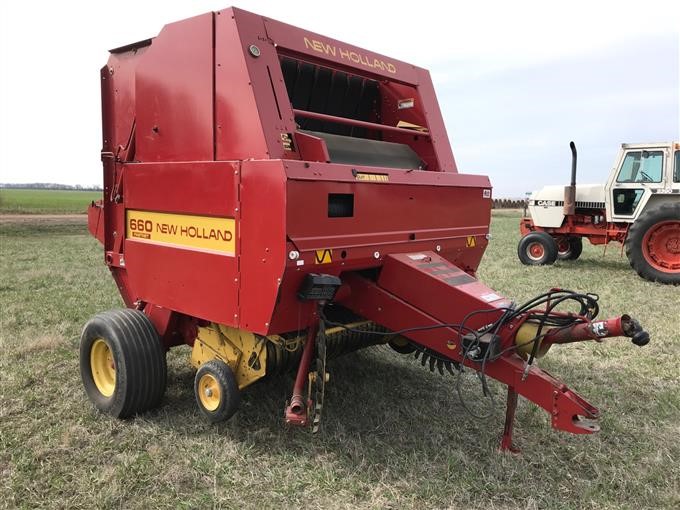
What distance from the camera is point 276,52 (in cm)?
304

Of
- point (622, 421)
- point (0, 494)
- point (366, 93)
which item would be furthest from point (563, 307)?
point (0, 494)

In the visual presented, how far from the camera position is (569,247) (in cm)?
1089

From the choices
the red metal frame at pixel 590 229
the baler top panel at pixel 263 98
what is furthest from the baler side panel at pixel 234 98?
the red metal frame at pixel 590 229

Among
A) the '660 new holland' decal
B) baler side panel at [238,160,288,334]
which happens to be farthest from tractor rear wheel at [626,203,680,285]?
Answer: the '660 new holland' decal

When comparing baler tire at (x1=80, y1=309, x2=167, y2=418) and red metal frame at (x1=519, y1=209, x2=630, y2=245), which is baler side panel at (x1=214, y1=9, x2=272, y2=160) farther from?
red metal frame at (x1=519, y1=209, x2=630, y2=245)

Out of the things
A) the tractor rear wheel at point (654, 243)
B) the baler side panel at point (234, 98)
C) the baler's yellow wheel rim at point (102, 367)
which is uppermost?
the baler side panel at point (234, 98)

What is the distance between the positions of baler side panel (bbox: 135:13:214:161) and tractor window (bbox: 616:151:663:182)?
840 cm

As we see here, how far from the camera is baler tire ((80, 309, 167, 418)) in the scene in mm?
3301

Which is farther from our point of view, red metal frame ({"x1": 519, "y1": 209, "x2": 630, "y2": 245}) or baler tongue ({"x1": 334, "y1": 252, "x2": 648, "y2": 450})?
red metal frame ({"x1": 519, "y1": 209, "x2": 630, "y2": 245})

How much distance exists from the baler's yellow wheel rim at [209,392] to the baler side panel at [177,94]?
4.12ft

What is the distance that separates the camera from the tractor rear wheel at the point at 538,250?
1006cm

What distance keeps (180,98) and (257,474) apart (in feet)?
7.01

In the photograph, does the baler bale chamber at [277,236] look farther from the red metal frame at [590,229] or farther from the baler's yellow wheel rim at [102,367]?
the red metal frame at [590,229]

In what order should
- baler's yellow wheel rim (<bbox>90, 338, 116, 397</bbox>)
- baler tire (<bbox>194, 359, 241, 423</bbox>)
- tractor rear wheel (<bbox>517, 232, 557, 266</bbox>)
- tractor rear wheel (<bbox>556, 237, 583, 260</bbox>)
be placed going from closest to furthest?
baler tire (<bbox>194, 359, 241, 423</bbox>), baler's yellow wheel rim (<bbox>90, 338, 116, 397</bbox>), tractor rear wheel (<bbox>517, 232, 557, 266</bbox>), tractor rear wheel (<bbox>556, 237, 583, 260</bbox>)
